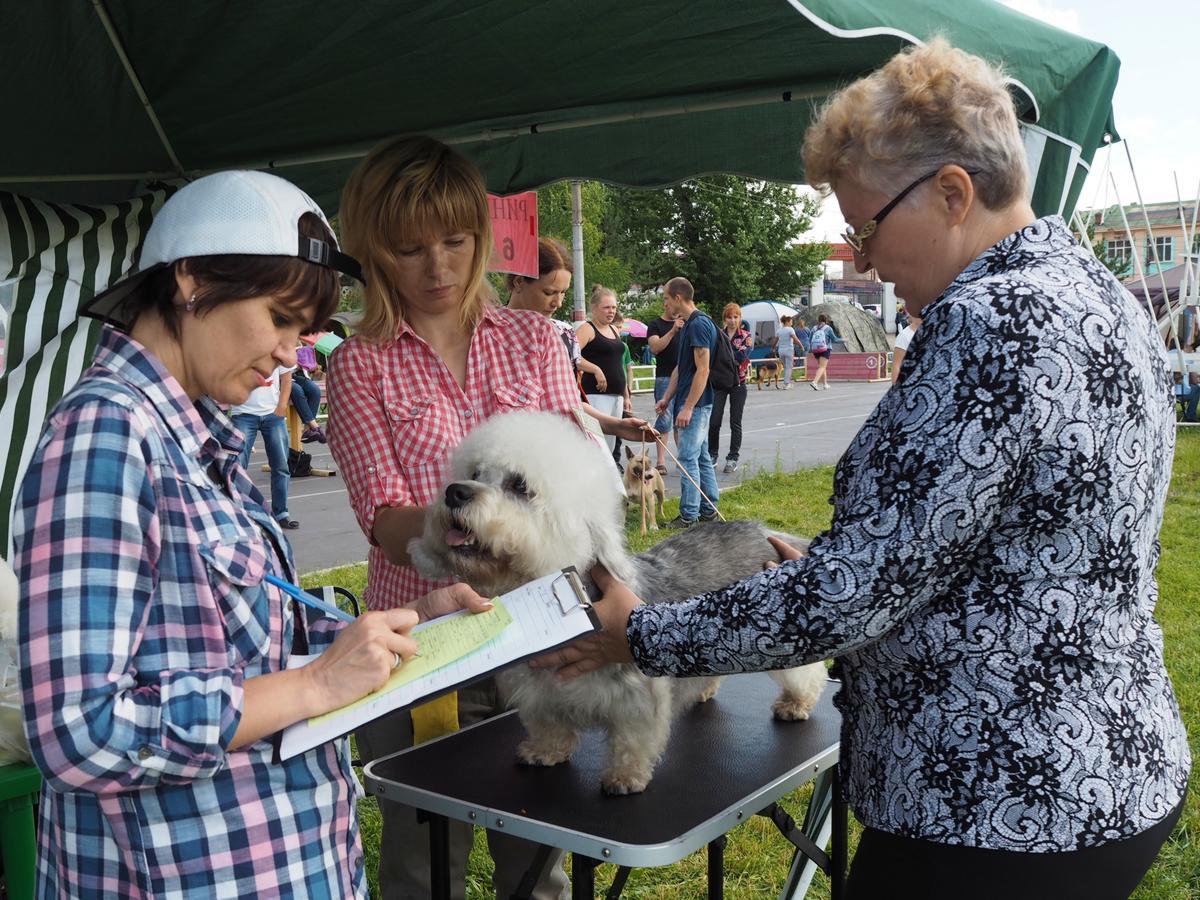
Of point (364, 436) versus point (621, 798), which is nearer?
point (621, 798)

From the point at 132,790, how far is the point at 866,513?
3.39 feet

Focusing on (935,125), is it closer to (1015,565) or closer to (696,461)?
(1015,565)

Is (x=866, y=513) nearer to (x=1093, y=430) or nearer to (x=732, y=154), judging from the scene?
(x=1093, y=430)

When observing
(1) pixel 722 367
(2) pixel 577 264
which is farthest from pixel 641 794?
(2) pixel 577 264

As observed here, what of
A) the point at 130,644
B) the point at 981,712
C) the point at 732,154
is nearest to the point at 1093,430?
the point at 981,712

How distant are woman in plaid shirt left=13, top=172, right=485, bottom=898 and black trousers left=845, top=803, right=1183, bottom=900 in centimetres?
81

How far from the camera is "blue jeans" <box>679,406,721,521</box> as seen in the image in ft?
31.2

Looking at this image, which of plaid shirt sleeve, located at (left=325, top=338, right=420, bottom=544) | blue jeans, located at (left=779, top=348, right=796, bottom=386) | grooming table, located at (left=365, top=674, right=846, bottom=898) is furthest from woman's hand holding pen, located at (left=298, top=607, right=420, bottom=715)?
blue jeans, located at (left=779, top=348, right=796, bottom=386)

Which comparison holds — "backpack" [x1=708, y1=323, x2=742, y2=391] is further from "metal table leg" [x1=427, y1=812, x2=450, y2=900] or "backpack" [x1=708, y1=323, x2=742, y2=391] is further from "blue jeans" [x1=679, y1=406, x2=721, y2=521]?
"metal table leg" [x1=427, y1=812, x2=450, y2=900]

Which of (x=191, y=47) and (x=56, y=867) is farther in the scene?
(x=191, y=47)

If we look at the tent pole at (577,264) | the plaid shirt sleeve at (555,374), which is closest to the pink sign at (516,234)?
the plaid shirt sleeve at (555,374)

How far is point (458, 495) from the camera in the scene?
7.01 ft

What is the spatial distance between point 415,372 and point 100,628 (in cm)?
143

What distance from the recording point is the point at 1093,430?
49.1 inches
